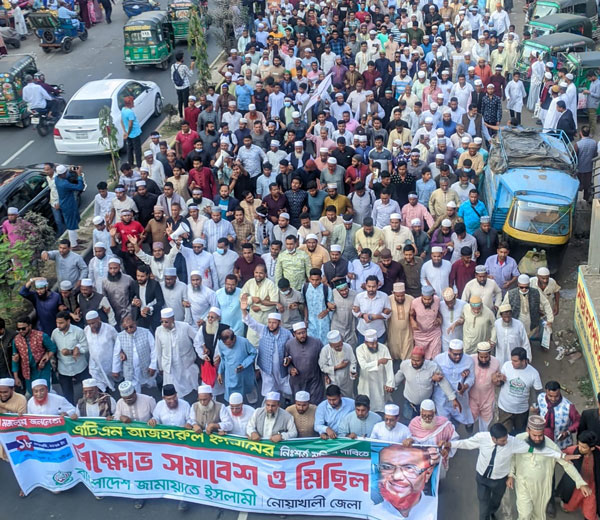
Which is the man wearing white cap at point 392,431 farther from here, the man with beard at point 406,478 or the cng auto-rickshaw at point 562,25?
the cng auto-rickshaw at point 562,25

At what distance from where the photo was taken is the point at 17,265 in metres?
11.1

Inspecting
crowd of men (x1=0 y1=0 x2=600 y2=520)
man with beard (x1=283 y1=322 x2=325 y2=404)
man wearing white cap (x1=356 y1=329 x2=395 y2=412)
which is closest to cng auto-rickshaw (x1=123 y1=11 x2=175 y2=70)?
crowd of men (x1=0 y1=0 x2=600 y2=520)

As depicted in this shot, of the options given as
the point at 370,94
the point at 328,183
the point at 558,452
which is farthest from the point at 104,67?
the point at 558,452

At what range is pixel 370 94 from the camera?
16266 millimetres

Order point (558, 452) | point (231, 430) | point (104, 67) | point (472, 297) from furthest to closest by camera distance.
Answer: point (104, 67), point (472, 297), point (231, 430), point (558, 452)

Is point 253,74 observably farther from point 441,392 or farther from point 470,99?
point 441,392

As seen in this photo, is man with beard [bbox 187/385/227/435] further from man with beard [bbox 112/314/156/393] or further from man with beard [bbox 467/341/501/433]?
man with beard [bbox 467/341/501/433]

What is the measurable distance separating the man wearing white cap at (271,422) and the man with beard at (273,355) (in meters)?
1.29

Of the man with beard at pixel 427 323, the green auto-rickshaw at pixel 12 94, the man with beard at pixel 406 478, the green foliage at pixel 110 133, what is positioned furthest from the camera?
the green auto-rickshaw at pixel 12 94

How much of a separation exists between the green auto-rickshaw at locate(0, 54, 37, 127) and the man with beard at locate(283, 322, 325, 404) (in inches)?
508

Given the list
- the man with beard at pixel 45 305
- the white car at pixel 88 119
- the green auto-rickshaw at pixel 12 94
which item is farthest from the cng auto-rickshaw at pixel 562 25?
the man with beard at pixel 45 305

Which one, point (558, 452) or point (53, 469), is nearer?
point (558, 452)

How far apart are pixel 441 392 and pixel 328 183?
5.07 m

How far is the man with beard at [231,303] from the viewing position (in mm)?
10219
